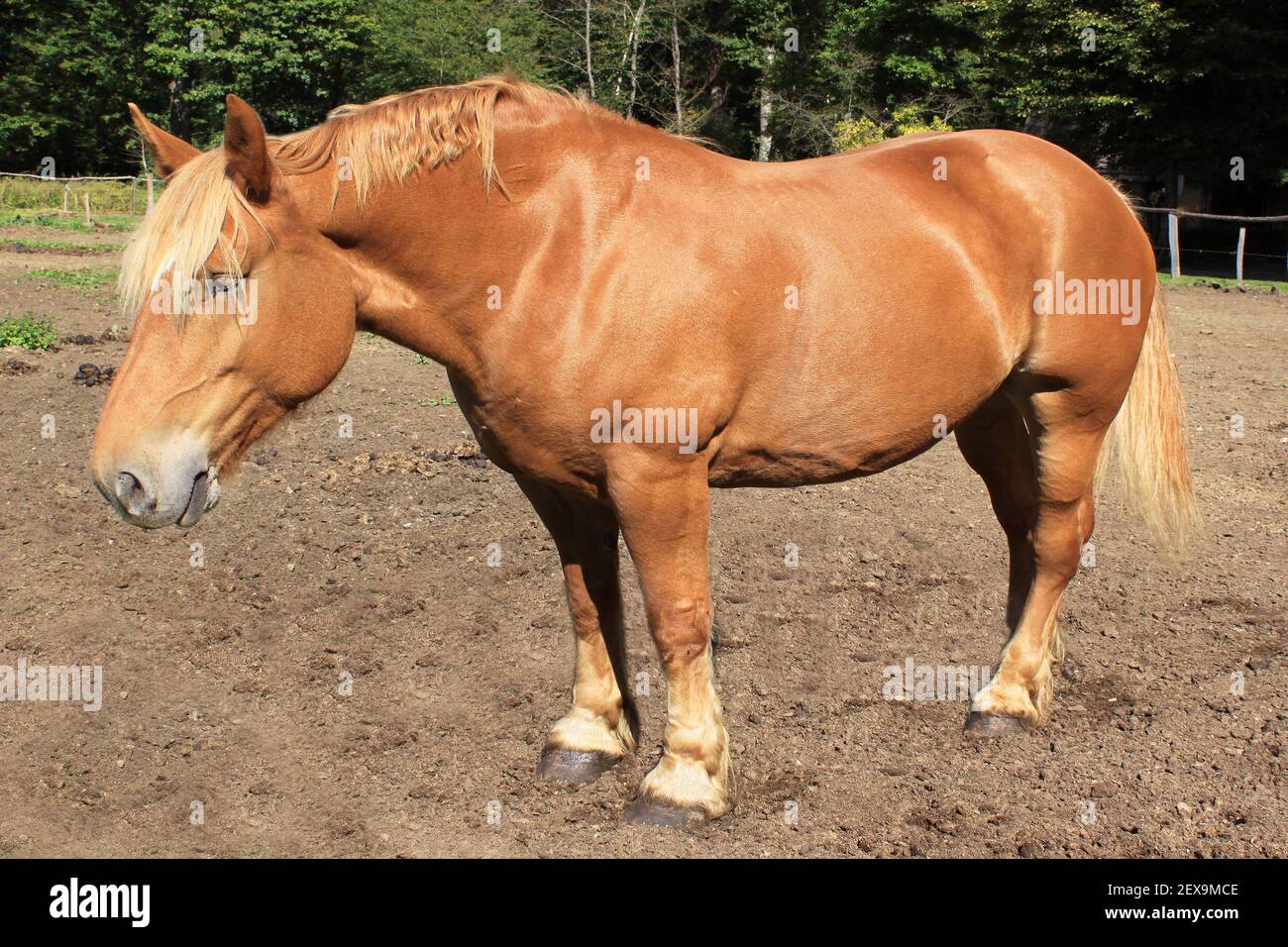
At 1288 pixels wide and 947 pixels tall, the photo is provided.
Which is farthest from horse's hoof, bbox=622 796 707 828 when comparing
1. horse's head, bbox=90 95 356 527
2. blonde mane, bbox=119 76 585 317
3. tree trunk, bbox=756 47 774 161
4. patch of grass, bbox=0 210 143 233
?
tree trunk, bbox=756 47 774 161

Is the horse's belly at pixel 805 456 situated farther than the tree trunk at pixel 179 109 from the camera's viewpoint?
No

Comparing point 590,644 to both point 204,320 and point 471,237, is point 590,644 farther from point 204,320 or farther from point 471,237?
point 204,320

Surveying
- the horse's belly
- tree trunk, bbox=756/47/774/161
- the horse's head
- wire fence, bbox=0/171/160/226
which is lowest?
the horse's belly

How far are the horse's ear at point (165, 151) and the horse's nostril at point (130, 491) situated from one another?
2.64 ft

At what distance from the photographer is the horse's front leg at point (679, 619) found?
296cm

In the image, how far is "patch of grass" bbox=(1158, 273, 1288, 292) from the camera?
16.9 m

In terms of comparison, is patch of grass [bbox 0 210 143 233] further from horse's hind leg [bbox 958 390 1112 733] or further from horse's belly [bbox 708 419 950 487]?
horse's belly [bbox 708 419 950 487]

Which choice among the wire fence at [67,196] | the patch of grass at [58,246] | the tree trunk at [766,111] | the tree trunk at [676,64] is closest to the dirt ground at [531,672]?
the patch of grass at [58,246]

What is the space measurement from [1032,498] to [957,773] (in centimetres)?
118

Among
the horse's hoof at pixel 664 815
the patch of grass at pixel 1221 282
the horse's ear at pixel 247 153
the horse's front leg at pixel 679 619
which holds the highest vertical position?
the patch of grass at pixel 1221 282

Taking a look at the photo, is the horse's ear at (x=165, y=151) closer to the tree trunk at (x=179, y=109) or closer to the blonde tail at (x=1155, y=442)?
the blonde tail at (x=1155, y=442)

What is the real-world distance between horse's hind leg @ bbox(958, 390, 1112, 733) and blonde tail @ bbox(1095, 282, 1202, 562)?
0.35 metres

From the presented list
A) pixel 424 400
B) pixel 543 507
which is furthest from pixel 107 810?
pixel 424 400

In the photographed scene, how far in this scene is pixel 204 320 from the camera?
2512 mm
